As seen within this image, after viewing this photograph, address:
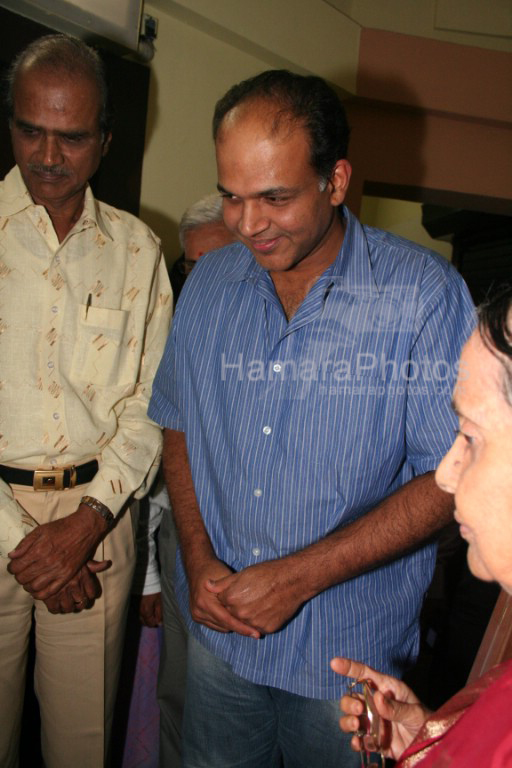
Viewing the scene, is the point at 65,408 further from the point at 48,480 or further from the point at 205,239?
the point at 205,239

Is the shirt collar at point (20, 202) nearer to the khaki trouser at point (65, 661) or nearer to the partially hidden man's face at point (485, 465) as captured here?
the khaki trouser at point (65, 661)

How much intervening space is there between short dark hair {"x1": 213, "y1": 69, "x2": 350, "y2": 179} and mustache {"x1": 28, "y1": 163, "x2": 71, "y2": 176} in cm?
49

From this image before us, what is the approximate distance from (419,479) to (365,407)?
0.59 ft

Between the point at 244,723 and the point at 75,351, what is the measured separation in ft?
3.31

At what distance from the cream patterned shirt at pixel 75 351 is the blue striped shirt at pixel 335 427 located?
384mm

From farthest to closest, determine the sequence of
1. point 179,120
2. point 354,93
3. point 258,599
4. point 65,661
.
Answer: point 354,93 < point 179,120 < point 65,661 < point 258,599

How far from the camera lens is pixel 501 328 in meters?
0.75

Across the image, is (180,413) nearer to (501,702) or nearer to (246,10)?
(501,702)

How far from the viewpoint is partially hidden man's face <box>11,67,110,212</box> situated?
1.58 m

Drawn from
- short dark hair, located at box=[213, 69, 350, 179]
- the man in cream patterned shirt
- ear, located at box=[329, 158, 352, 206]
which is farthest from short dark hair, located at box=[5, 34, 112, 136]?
ear, located at box=[329, 158, 352, 206]

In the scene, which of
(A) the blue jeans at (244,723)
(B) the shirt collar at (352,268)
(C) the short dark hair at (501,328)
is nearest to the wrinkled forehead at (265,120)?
(B) the shirt collar at (352,268)

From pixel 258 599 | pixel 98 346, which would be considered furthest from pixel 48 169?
pixel 258 599

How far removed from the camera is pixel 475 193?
154 inches

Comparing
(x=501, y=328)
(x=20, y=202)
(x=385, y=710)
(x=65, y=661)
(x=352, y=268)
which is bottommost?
(x=65, y=661)
